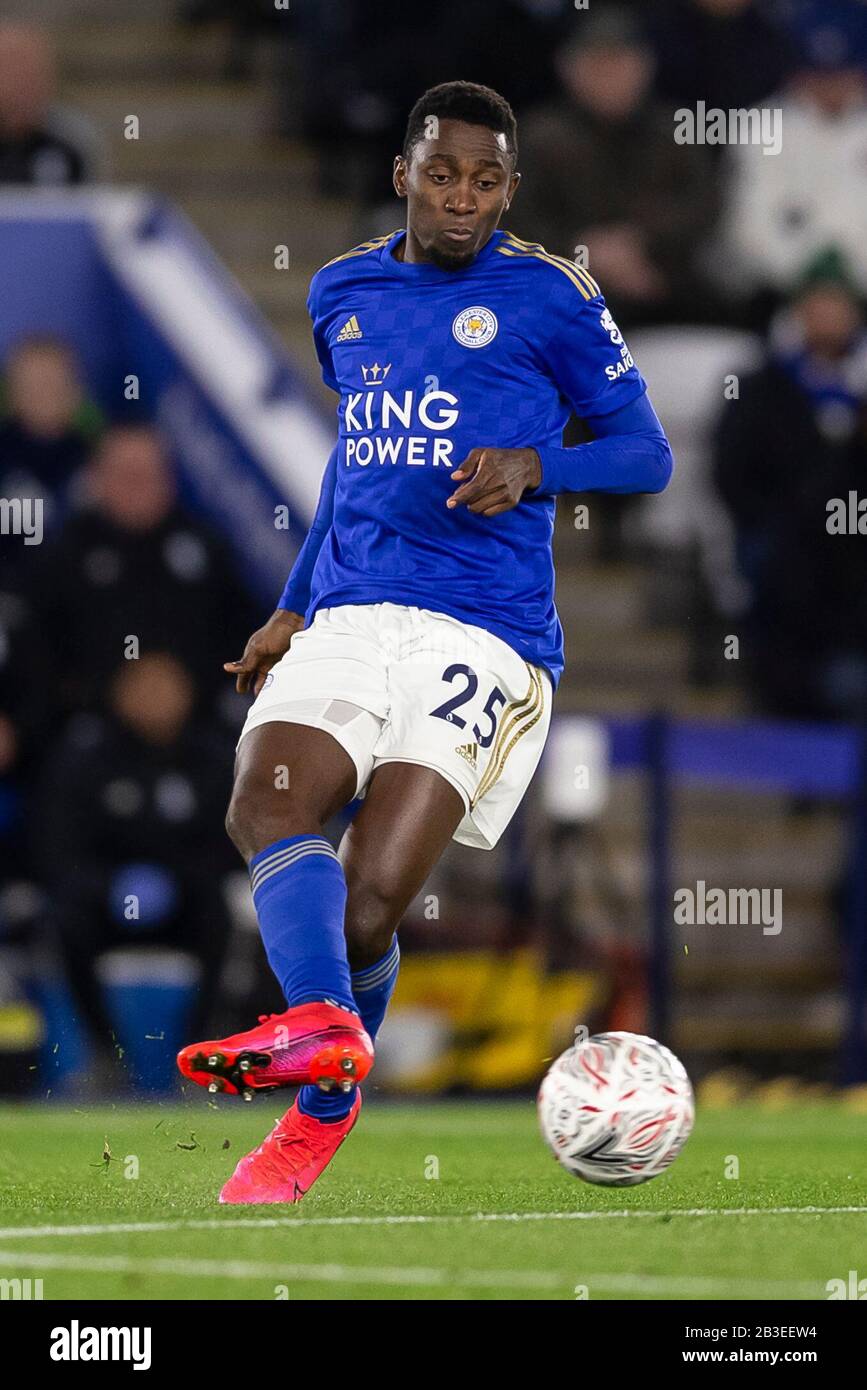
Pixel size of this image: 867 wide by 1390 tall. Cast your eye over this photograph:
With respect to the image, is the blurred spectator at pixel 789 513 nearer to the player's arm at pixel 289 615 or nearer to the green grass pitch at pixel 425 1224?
the green grass pitch at pixel 425 1224

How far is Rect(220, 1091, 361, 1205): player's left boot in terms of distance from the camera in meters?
5.25

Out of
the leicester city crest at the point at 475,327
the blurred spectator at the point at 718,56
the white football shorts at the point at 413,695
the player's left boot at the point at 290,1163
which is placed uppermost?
the blurred spectator at the point at 718,56

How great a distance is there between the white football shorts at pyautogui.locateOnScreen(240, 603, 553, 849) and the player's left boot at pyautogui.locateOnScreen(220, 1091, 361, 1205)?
691mm

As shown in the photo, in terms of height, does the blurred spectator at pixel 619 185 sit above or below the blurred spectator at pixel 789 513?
above

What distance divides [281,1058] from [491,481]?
4.17 ft

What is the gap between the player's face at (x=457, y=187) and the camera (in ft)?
17.7

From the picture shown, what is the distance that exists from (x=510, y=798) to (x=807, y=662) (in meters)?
6.63

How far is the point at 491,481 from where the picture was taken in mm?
5148

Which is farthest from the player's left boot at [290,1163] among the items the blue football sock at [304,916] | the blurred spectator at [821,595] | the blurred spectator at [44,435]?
the blurred spectator at [821,595]

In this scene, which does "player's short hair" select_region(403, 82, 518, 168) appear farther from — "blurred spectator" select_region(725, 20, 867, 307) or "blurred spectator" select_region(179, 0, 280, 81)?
"blurred spectator" select_region(179, 0, 280, 81)

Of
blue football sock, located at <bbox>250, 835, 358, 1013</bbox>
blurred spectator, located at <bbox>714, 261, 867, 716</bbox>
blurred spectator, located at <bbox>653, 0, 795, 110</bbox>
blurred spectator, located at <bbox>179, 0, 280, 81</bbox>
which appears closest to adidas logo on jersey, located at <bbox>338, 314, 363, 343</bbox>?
blue football sock, located at <bbox>250, 835, 358, 1013</bbox>

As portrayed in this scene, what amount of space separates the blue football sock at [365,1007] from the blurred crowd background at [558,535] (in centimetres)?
337

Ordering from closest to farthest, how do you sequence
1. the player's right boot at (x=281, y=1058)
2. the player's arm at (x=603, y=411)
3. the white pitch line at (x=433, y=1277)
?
1. the white pitch line at (x=433, y=1277)
2. the player's right boot at (x=281, y=1058)
3. the player's arm at (x=603, y=411)

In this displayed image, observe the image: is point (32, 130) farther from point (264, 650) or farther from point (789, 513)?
point (264, 650)
